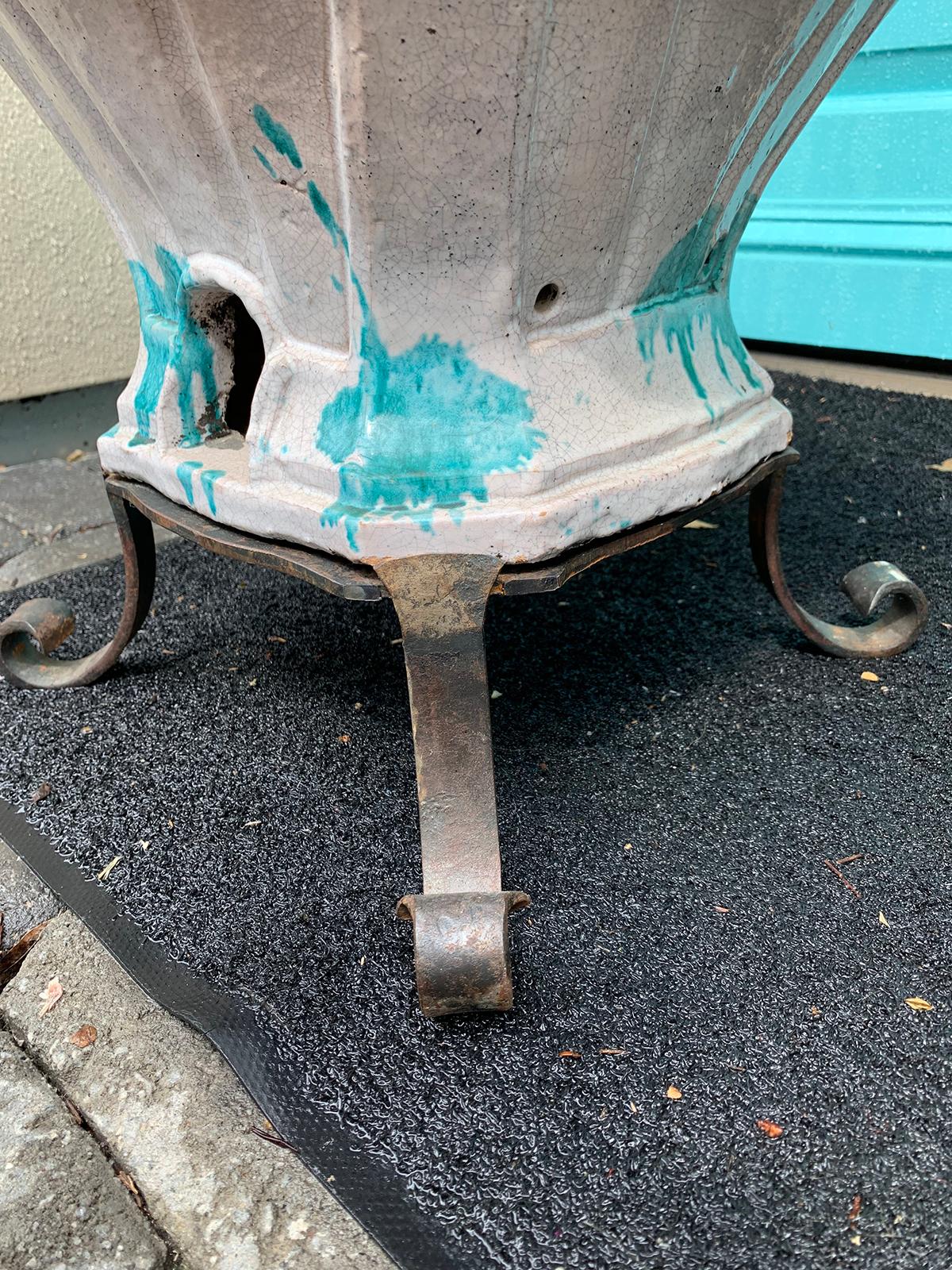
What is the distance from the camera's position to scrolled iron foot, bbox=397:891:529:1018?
812mm

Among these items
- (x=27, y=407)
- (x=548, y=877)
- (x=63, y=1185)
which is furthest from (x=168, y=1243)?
(x=27, y=407)

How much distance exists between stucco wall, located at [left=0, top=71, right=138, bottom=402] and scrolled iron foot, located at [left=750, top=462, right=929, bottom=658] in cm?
180

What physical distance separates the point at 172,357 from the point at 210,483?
0.15m

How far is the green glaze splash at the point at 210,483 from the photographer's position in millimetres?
1006

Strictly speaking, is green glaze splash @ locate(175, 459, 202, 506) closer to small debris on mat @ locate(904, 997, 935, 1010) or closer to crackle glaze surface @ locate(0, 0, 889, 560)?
crackle glaze surface @ locate(0, 0, 889, 560)

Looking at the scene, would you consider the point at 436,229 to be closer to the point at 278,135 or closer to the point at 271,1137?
the point at 278,135

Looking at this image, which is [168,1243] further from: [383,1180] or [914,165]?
[914,165]

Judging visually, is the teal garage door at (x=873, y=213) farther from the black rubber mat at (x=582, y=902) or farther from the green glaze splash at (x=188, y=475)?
the green glaze splash at (x=188, y=475)

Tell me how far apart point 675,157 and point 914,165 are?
1.97m

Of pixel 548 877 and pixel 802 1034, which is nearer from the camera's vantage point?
pixel 802 1034

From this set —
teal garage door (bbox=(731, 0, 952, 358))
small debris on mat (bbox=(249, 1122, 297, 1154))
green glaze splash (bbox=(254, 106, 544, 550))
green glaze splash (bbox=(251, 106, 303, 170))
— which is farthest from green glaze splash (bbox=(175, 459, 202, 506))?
teal garage door (bbox=(731, 0, 952, 358))

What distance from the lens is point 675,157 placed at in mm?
892

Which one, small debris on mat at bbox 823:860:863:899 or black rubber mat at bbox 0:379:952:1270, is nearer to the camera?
black rubber mat at bbox 0:379:952:1270

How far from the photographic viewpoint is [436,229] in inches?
32.2
